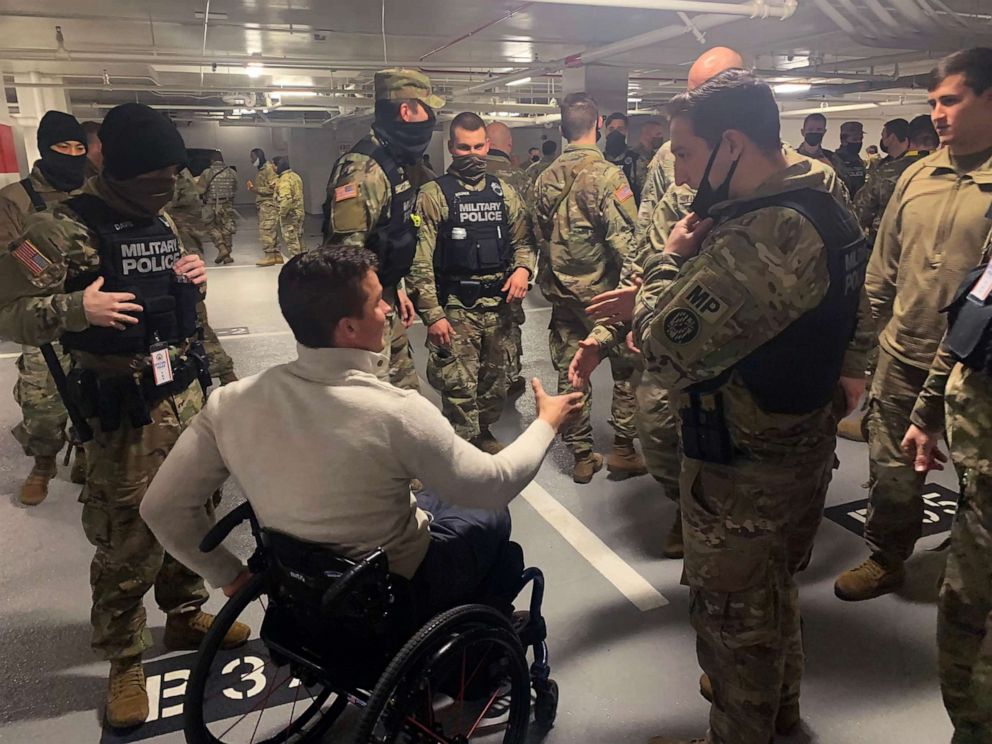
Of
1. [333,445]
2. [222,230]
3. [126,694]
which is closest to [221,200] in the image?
[222,230]

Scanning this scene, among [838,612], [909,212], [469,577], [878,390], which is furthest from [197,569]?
[909,212]

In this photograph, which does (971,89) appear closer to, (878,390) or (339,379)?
(878,390)

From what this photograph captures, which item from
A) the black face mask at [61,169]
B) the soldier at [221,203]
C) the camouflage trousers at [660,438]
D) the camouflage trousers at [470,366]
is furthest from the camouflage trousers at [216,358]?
the soldier at [221,203]

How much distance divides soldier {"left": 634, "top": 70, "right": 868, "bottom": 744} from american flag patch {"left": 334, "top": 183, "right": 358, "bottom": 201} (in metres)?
1.40

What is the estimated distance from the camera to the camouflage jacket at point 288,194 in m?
10.4

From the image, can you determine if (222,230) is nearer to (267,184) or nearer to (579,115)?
(267,184)

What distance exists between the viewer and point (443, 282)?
3621 mm

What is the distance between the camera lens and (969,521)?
5.30ft

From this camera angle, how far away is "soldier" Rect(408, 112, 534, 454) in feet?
11.4

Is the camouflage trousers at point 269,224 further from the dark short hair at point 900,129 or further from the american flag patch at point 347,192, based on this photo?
the american flag patch at point 347,192

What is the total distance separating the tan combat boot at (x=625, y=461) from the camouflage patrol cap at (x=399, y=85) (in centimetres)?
187

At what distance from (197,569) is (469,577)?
24.5 inches

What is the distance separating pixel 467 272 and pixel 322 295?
221 centimetres

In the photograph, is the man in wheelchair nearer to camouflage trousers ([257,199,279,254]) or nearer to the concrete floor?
the concrete floor
